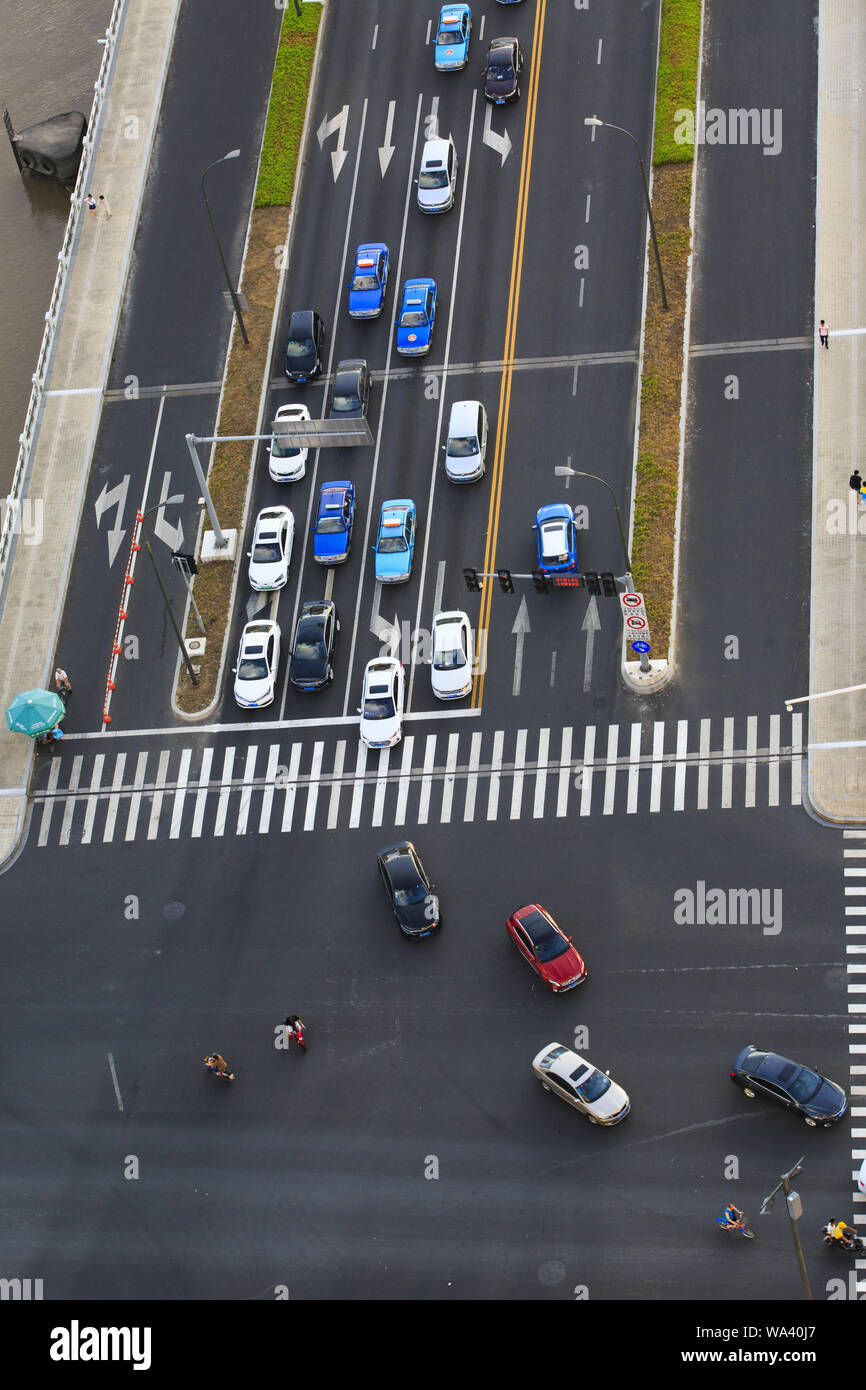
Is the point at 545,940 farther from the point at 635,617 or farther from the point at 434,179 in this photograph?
the point at 434,179

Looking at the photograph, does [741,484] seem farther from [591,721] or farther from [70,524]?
[70,524]

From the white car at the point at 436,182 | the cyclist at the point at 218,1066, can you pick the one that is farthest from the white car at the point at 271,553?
the cyclist at the point at 218,1066

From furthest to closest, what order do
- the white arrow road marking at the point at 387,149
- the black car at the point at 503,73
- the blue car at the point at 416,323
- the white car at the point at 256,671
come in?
1. the white arrow road marking at the point at 387,149
2. the black car at the point at 503,73
3. the blue car at the point at 416,323
4. the white car at the point at 256,671

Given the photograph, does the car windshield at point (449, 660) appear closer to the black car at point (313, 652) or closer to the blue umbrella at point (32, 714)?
the black car at point (313, 652)

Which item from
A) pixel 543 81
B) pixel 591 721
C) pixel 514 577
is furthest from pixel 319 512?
pixel 543 81

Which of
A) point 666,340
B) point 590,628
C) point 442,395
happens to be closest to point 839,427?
point 666,340

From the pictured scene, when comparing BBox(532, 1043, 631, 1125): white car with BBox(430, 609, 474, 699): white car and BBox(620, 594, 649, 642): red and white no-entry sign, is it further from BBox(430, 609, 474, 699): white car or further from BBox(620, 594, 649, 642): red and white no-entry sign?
BBox(620, 594, 649, 642): red and white no-entry sign
